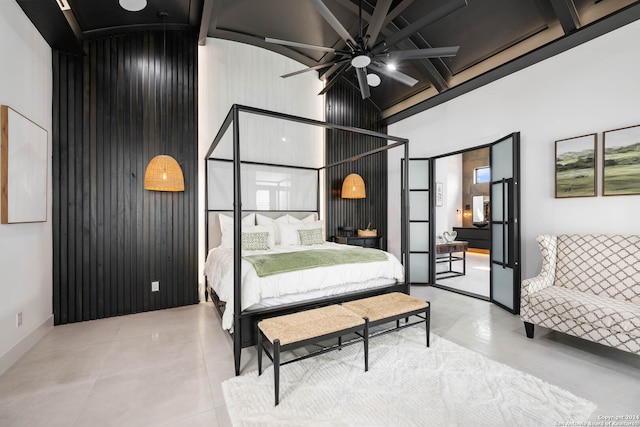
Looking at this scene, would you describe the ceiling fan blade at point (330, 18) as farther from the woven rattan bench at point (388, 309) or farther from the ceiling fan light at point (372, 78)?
the woven rattan bench at point (388, 309)

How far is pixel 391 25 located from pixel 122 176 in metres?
4.16

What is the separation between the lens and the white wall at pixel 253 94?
4.22 meters

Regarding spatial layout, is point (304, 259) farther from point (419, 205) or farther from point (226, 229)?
point (419, 205)

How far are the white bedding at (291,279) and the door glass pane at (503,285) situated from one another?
157 centimetres

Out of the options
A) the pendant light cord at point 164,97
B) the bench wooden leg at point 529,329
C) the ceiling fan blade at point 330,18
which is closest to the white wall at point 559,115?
the bench wooden leg at point 529,329

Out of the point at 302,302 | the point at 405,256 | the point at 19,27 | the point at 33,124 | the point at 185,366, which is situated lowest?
the point at 185,366

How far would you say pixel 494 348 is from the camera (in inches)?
105

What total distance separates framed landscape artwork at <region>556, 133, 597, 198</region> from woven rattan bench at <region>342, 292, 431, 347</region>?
7.37ft

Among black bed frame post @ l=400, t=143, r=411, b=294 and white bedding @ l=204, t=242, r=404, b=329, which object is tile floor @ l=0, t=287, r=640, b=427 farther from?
black bed frame post @ l=400, t=143, r=411, b=294

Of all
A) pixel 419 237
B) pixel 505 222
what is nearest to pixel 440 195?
pixel 419 237

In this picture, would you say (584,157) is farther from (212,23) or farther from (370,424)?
(212,23)

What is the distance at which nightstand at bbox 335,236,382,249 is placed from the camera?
198 inches

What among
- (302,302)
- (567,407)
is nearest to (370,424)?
(302,302)

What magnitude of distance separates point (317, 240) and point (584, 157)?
11.2ft
